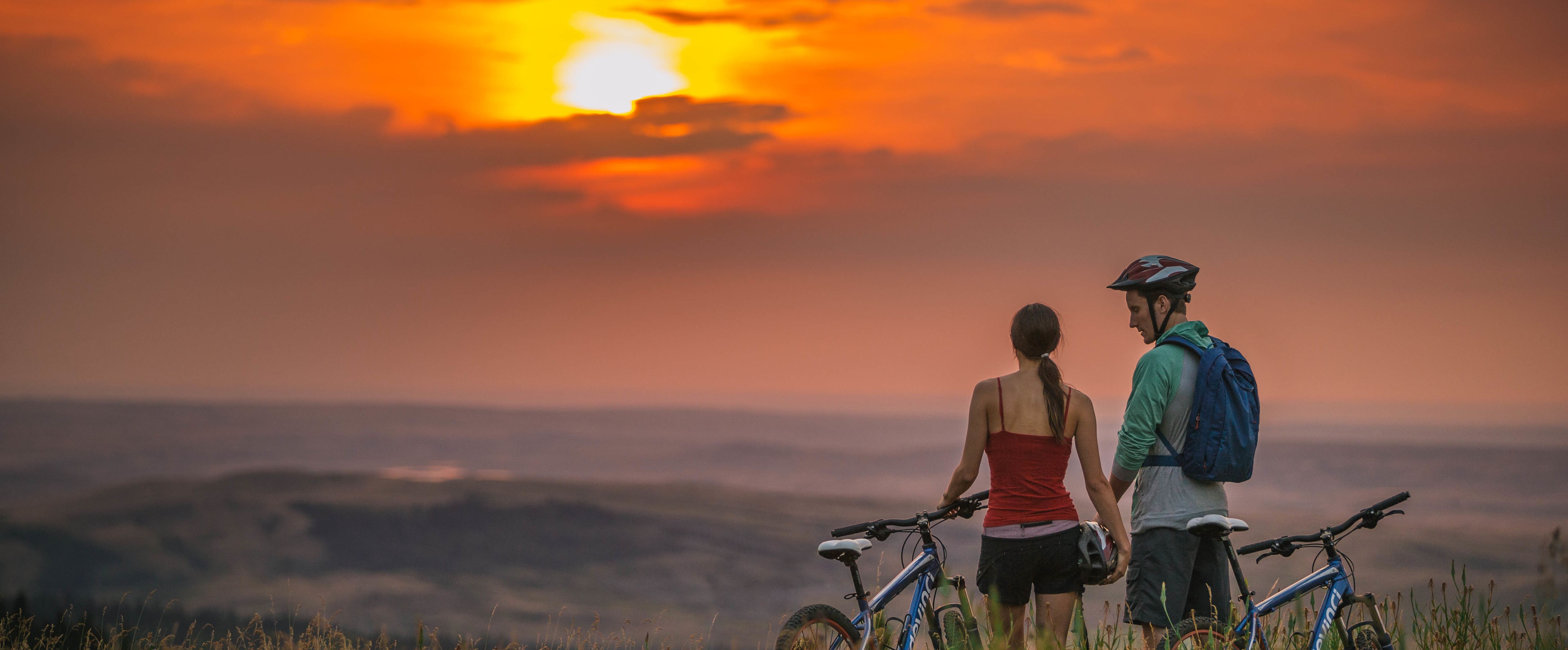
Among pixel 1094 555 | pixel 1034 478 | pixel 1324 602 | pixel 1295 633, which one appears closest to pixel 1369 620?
pixel 1324 602

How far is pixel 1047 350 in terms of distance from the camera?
4.95 m

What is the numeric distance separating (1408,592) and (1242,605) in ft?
2.84

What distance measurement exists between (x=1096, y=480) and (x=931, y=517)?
2.27ft

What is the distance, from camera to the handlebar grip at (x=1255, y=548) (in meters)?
5.07

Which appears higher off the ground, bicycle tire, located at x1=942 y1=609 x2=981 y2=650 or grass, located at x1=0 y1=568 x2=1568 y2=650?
bicycle tire, located at x1=942 y1=609 x2=981 y2=650

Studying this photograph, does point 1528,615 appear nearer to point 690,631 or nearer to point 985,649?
point 985,649

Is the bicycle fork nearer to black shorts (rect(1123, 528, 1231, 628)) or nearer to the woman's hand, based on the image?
black shorts (rect(1123, 528, 1231, 628))

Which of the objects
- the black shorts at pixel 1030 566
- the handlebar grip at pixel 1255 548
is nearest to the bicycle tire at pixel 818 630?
the black shorts at pixel 1030 566

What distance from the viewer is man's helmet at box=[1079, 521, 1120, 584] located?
195 inches

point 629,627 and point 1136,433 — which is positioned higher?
point 1136,433

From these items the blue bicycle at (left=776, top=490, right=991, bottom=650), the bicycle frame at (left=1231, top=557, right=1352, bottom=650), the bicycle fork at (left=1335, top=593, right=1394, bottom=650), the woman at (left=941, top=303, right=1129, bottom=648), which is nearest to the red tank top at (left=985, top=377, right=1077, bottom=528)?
the woman at (left=941, top=303, right=1129, bottom=648)

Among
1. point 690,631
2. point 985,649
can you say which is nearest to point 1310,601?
point 985,649

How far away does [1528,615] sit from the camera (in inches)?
249

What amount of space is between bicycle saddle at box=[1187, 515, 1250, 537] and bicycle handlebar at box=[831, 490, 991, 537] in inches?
32.2
